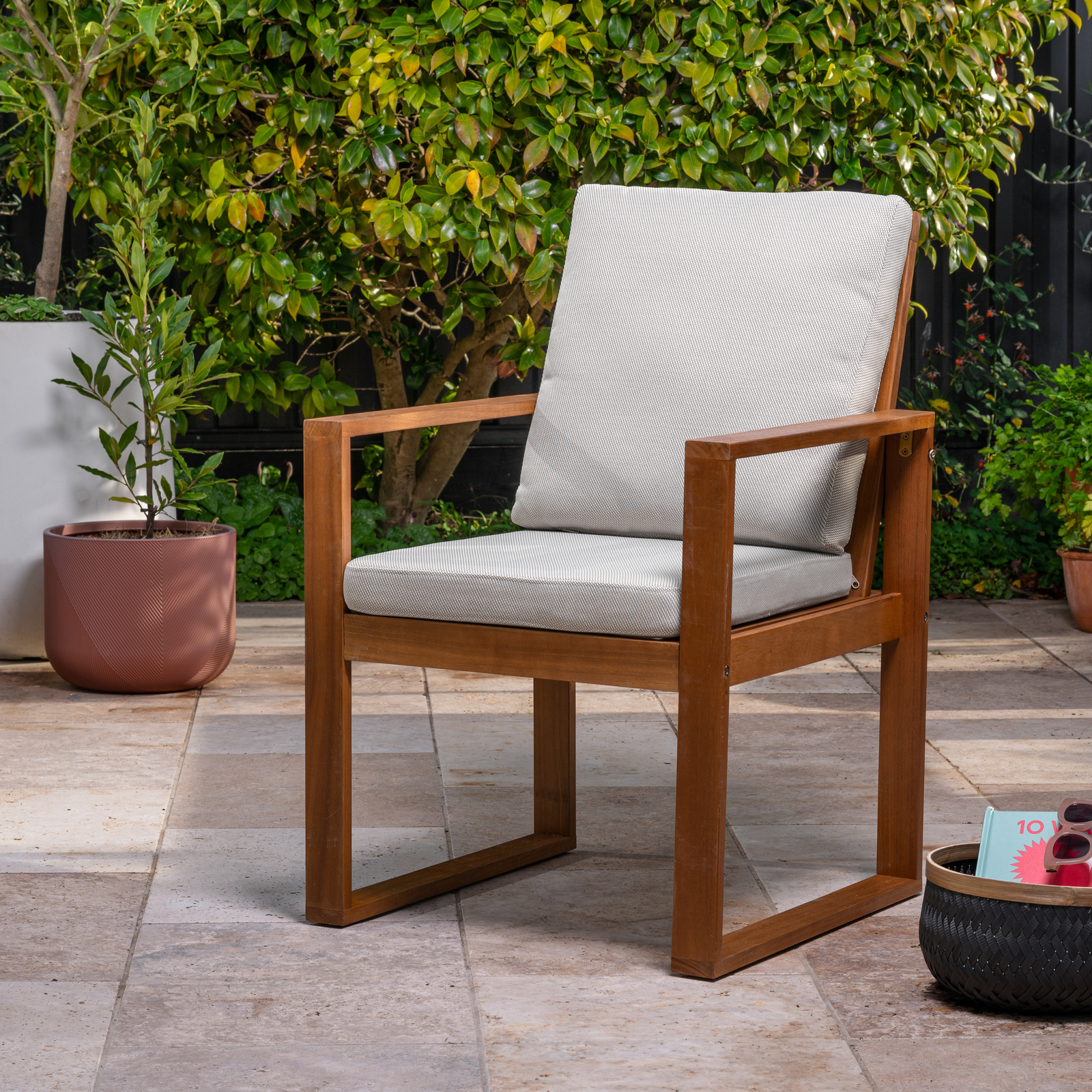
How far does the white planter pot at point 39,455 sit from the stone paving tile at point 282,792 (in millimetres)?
993

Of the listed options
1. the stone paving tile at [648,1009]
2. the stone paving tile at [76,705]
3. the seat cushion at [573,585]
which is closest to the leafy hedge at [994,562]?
the stone paving tile at [76,705]

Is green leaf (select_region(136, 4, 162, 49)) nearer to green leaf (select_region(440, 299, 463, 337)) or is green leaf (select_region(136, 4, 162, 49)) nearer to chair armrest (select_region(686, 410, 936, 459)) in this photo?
green leaf (select_region(440, 299, 463, 337))

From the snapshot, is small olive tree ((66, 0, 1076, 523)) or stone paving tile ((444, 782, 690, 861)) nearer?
stone paving tile ((444, 782, 690, 861))

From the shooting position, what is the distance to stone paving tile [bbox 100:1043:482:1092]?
5.74ft

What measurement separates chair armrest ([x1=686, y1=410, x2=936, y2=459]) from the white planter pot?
208 centimetres

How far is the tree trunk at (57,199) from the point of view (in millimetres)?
3916

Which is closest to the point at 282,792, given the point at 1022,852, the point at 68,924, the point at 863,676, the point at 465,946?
the point at 68,924

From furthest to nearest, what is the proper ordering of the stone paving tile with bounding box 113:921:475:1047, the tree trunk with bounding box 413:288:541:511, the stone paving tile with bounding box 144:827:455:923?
the tree trunk with bounding box 413:288:541:511 < the stone paving tile with bounding box 144:827:455:923 < the stone paving tile with bounding box 113:921:475:1047

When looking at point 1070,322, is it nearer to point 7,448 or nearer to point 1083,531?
point 1083,531

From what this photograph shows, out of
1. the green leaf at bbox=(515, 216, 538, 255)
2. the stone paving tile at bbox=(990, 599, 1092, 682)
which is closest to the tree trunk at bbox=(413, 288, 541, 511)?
the green leaf at bbox=(515, 216, 538, 255)

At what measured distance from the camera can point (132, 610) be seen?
3568 millimetres

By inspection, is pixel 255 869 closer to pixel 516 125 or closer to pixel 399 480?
pixel 516 125

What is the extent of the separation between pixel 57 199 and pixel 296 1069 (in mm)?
2756

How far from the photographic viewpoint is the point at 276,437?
17.6 feet
